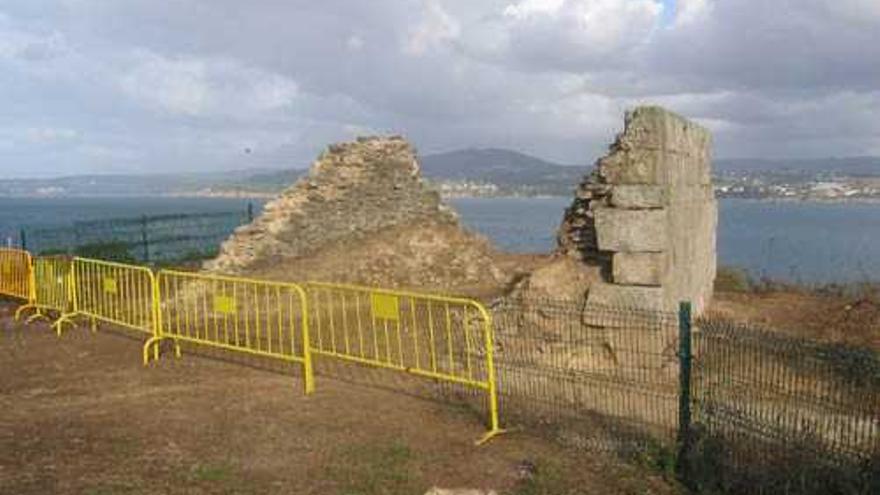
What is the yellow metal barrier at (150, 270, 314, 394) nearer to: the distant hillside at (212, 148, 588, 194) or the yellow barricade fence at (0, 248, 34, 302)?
the yellow barricade fence at (0, 248, 34, 302)

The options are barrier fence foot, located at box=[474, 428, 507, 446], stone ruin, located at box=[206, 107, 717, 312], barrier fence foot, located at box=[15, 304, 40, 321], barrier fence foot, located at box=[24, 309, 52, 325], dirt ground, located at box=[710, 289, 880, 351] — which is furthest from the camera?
barrier fence foot, located at box=[15, 304, 40, 321]

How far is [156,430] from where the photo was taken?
8875mm

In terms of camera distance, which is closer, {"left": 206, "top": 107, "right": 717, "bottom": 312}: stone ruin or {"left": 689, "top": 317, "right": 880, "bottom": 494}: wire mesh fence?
{"left": 689, "top": 317, "right": 880, "bottom": 494}: wire mesh fence

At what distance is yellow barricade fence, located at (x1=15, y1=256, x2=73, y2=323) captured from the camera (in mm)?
14695

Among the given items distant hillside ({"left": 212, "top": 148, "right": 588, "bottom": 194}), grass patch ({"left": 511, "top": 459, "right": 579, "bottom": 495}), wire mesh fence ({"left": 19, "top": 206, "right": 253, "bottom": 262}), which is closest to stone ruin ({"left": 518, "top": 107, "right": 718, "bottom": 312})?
grass patch ({"left": 511, "top": 459, "right": 579, "bottom": 495})

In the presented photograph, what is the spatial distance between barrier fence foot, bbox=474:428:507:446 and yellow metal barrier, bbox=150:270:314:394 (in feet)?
8.44

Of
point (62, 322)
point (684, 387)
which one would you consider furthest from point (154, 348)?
point (684, 387)

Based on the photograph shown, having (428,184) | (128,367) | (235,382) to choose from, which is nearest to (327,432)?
(235,382)

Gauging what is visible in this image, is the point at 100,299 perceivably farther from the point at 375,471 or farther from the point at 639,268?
the point at 375,471

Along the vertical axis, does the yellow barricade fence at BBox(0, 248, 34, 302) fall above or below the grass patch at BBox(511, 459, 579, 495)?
above

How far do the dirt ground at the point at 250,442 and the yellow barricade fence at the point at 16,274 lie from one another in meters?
4.59

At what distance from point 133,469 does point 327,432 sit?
1857 millimetres

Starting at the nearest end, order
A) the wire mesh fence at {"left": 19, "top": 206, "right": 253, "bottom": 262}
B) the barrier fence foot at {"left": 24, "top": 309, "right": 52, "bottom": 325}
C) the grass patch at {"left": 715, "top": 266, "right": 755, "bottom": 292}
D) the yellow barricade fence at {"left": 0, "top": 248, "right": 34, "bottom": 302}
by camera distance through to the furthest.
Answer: the barrier fence foot at {"left": 24, "top": 309, "right": 52, "bottom": 325} < the yellow barricade fence at {"left": 0, "top": 248, "right": 34, "bottom": 302} < the grass patch at {"left": 715, "top": 266, "right": 755, "bottom": 292} < the wire mesh fence at {"left": 19, "top": 206, "right": 253, "bottom": 262}

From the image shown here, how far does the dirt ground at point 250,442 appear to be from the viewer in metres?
7.38
